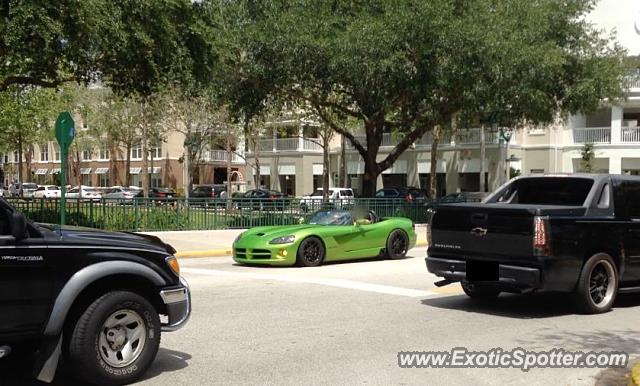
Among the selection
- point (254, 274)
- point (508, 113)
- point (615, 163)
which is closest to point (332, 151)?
point (615, 163)

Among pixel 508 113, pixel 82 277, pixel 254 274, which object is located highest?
pixel 508 113

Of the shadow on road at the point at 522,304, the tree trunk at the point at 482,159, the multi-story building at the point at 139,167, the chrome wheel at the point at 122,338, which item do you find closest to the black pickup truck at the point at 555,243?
the shadow on road at the point at 522,304

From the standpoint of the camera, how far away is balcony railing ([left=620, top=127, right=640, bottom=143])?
146 feet

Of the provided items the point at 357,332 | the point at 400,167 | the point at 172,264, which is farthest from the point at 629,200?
the point at 400,167

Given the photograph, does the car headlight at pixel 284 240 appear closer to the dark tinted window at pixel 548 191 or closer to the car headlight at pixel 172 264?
the dark tinted window at pixel 548 191

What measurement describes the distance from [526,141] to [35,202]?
3739 centimetres

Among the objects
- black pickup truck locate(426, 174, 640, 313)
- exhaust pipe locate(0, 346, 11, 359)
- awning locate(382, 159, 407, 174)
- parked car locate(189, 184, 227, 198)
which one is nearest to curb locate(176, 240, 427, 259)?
black pickup truck locate(426, 174, 640, 313)

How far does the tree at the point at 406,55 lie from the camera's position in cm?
2247

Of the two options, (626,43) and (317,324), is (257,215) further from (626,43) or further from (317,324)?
(626,43)

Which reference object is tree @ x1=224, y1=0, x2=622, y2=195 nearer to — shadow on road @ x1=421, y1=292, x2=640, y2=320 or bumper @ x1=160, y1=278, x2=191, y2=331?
shadow on road @ x1=421, y1=292, x2=640, y2=320

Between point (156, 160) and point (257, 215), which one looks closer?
point (257, 215)

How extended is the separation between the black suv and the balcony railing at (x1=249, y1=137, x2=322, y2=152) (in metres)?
52.7

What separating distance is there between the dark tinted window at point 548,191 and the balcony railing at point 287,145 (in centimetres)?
4790

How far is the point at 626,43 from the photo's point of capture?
44062 millimetres
